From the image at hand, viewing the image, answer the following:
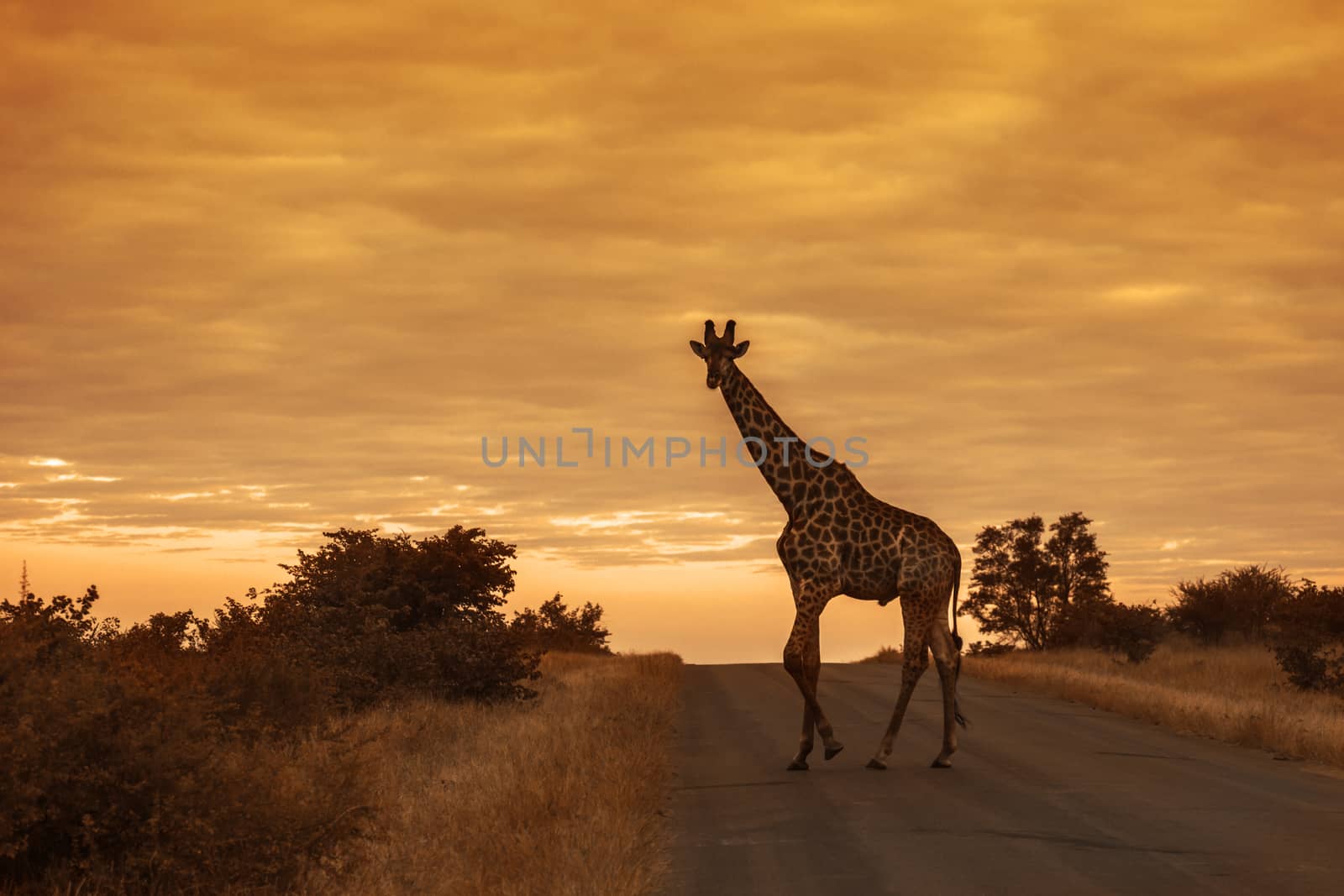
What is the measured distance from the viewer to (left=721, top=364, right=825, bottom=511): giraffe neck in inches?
702

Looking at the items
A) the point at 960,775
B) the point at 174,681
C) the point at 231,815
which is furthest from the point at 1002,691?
the point at 231,815

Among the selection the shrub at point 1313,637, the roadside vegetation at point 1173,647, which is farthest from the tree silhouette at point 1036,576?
the shrub at point 1313,637

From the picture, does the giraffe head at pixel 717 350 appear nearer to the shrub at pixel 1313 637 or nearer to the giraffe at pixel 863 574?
the giraffe at pixel 863 574

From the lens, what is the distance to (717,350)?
18188 mm

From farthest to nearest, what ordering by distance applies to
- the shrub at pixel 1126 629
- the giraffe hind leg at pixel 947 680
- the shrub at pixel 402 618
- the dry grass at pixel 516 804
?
the shrub at pixel 1126 629 < the shrub at pixel 402 618 < the giraffe hind leg at pixel 947 680 < the dry grass at pixel 516 804

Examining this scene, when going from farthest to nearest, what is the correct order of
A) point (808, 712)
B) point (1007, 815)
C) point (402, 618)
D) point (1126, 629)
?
point (1126, 629)
point (402, 618)
point (808, 712)
point (1007, 815)

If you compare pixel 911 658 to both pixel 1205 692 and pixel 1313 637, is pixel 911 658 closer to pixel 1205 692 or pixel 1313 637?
pixel 1205 692

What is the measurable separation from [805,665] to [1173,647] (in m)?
35.6

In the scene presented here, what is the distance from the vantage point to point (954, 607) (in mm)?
17312

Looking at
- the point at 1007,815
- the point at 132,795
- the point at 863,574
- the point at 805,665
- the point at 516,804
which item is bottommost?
the point at 1007,815

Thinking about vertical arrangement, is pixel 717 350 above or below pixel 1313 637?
above

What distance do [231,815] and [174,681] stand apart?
3.60 metres

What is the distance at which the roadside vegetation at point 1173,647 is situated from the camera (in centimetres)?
2084

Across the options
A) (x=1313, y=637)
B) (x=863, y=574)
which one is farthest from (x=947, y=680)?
(x=1313, y=637)
